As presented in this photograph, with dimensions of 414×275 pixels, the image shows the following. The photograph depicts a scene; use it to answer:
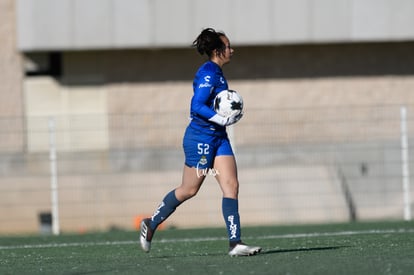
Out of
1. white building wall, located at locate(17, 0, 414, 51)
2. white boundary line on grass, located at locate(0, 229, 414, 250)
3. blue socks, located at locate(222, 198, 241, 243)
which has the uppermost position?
white building wall, located at locate(17, 0, 414, 51)

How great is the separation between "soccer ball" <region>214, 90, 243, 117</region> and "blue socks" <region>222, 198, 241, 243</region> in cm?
77

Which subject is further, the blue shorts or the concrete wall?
the concrete wall

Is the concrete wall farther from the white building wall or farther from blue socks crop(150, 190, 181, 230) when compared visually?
blue socks crop(150, 190, 181, 230)

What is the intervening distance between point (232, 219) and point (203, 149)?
0.66 m

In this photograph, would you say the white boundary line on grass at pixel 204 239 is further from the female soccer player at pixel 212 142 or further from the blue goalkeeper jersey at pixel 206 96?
the blue goalkeeper jersey at pixel 206 96

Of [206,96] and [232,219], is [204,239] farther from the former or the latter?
[206,96]

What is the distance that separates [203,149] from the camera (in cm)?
1027

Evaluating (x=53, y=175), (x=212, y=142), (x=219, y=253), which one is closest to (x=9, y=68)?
(x=53, y=175)

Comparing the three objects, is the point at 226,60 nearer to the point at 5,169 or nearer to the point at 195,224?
the point at 195,224

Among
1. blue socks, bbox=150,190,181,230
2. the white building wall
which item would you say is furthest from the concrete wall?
blue socks, bbox=150,190,181,230

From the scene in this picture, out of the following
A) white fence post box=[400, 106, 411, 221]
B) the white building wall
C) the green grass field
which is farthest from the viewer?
the white building wall

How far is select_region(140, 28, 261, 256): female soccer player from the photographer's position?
33.4 ft

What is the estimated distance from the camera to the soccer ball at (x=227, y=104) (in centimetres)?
1015

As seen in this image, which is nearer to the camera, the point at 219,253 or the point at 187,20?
the point at 219,253
